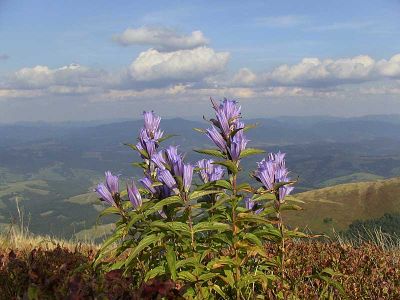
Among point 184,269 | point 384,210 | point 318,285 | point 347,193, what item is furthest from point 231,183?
point 347,193

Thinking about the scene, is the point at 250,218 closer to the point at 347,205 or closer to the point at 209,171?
the point at 209,171

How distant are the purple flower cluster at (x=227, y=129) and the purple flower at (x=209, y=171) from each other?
531mm

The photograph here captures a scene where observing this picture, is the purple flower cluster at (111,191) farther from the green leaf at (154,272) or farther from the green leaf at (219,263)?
the green leaf at (219,263)

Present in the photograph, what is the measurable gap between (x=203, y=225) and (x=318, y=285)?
7.52ft

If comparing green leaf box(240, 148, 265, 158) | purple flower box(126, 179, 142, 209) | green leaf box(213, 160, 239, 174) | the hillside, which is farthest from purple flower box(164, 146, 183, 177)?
the hillside

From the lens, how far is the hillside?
13638 centimetres

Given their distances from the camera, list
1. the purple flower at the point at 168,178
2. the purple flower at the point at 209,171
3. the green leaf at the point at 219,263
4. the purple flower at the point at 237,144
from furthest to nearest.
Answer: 1. the purple flower at the point at 209,171
2. the green leaf at the point at 219,263
3. the purple flower at the point at 237,144
4. the purple flower at the point at 168,178

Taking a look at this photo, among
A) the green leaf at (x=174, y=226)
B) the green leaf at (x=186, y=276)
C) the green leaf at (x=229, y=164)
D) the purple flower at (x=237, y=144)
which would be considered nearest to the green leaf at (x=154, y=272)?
the green leaf at (x=186, y=276)

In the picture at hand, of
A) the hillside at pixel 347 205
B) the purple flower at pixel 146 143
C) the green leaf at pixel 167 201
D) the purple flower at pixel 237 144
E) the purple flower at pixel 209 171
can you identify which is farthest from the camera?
the hillside at pixel 347 205

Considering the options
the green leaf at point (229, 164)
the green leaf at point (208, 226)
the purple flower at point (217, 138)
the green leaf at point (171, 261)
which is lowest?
the green leaf at point (171, 261)

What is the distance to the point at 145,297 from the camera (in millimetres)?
3256

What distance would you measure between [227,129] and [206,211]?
1.00 m

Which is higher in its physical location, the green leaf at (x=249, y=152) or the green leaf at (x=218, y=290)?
the green leaf at (x=249, y=152)

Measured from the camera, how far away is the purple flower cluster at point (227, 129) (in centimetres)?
463
